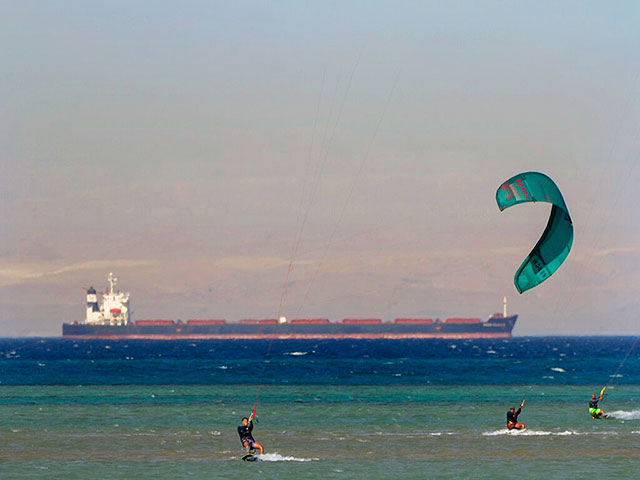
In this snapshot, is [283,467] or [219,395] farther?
[219,395]

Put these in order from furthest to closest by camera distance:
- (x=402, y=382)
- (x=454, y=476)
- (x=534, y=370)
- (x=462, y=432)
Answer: (x=534, y=370), (x=402, y=382), (x=462, y=432), (x=454, y=476)

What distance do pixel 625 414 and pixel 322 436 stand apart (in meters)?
18.9

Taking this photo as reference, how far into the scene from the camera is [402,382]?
91875mm

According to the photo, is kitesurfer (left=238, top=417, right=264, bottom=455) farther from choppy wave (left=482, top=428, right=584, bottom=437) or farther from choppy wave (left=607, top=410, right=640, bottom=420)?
choppy wave (left=607, top=410, right=640, bottom=420)

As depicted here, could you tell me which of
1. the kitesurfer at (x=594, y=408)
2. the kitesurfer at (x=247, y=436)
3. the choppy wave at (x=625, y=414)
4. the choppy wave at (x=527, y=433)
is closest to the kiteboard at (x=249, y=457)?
Result: the kitesurfer at (x=247, y=436)

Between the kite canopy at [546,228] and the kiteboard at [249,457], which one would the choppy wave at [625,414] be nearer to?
the kite canopy at [546,228]

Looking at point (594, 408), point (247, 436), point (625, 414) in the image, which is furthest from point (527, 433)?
point (247, 436)

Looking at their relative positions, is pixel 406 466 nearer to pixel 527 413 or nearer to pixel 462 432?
pixel 462 432

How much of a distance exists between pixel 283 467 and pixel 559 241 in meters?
13.4

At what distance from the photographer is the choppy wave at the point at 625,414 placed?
5557 cm

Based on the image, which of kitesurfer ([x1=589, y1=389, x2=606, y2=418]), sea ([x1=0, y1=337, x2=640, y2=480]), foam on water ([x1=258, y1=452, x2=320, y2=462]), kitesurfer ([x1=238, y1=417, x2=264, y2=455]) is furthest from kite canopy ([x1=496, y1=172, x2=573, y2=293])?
kitesurfer ([x1=589, y1=389, x2=606, y2=418])

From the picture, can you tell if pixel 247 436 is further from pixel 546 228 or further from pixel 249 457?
pixel 546 228

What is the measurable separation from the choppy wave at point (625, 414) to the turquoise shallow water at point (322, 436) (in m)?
0.12

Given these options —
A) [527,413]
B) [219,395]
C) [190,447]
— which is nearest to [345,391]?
[219,395]
